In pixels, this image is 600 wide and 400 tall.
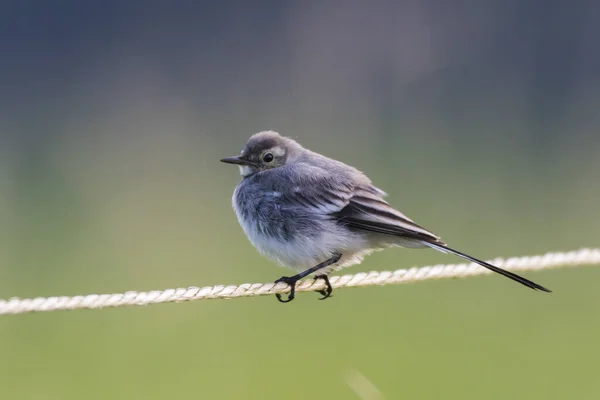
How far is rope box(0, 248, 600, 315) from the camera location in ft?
9.70

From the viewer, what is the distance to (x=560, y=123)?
9.20m

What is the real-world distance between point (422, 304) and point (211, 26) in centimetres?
572

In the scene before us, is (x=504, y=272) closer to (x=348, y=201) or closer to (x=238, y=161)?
(x=348, y=201)

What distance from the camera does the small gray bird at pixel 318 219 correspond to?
4.52 meters

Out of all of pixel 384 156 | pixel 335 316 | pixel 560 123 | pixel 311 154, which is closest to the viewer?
pixel 311 154

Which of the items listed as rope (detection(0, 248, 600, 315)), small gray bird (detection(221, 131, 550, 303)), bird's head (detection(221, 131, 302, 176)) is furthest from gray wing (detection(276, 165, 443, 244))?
bird's head (detection(221, 131, 302, 176))

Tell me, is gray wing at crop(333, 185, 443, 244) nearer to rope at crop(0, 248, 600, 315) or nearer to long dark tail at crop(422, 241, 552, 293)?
long dark tail at crop(422, 241, 552, 293)

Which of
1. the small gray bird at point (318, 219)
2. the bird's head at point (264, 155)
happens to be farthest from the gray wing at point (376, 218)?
the bird's head at point (264, 155)

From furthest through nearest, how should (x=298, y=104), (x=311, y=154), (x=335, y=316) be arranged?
1. (x=298, y=104)
2. (x=335, y=316)
3. (x=311, y=154)

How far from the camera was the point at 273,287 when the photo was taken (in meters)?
3.99

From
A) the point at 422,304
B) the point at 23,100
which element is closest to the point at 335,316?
the point at 422,304

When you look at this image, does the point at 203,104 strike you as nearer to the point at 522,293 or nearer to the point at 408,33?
the point at 408,33

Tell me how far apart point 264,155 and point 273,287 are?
1.47m

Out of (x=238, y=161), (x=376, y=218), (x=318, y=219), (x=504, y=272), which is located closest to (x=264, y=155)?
(x=238, y=161)
